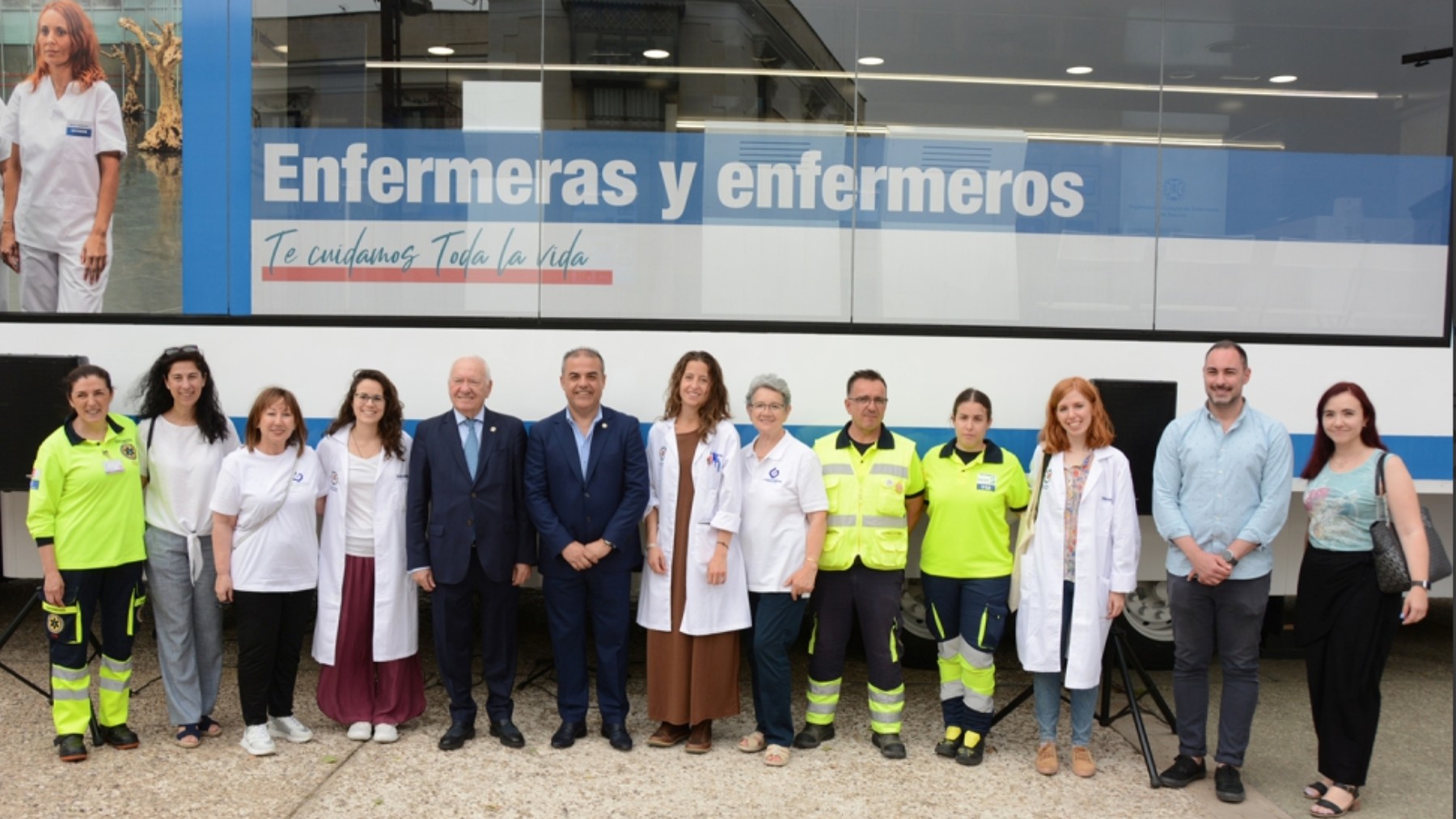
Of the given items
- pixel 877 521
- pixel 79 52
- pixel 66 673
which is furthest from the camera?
pixel 79 52

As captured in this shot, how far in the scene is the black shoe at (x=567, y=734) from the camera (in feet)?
14.7

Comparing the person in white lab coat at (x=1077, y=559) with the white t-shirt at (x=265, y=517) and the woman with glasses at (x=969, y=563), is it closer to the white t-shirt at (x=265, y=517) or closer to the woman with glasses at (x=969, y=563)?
the woman with glasses at (x=969, y=563)

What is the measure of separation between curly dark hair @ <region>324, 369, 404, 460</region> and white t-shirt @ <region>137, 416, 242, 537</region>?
51 cm

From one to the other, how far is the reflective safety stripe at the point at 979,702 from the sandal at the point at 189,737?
3.07 metres

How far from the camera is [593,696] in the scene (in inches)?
205

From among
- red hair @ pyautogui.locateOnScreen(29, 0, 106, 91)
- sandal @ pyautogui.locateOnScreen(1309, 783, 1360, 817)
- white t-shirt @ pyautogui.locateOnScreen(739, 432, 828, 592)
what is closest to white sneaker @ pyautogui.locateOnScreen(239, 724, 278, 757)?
white t-shirt @ pyautogui.locateOnScreen(739, 432, 828, 592)

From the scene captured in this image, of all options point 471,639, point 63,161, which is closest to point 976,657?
point 471,639

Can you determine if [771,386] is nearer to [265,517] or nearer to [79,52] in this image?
[265,517]

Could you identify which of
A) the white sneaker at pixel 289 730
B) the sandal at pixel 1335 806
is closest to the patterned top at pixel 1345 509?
the sandal at pixel 1335 806

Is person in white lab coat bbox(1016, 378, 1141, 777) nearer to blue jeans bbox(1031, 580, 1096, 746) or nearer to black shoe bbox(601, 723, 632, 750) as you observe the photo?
blue jeans bbox(1031, 580, 1096, 746)

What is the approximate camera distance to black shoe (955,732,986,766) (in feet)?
14.5

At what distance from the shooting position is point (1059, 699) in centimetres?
439

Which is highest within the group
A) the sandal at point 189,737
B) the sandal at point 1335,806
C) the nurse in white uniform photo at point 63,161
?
the nurse in white uniform photo at point 63,161

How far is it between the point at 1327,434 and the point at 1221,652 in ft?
2.95
